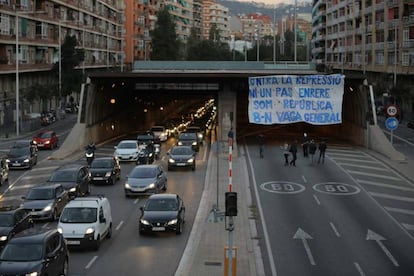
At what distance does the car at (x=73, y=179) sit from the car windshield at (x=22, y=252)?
39.2 ft

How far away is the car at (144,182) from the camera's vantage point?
3088 centimetres

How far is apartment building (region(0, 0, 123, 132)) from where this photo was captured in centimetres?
7059

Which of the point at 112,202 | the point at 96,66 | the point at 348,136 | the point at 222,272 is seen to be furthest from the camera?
the point at 96,66

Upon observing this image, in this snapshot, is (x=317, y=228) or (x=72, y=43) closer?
(x=317, y=228)

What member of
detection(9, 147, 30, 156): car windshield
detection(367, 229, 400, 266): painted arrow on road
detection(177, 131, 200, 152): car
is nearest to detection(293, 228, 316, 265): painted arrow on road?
detection(367, 229, 400, 266): painted arrow on road

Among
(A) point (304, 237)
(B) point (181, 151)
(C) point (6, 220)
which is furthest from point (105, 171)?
(A) point (304, 237)

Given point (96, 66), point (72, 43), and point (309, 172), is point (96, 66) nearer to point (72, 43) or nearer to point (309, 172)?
point (72, 43)

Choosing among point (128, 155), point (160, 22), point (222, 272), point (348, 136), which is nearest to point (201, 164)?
point (128, 155)

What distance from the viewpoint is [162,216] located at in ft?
76.9

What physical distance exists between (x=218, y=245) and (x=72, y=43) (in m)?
68.8

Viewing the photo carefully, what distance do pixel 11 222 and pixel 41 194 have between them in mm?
4905

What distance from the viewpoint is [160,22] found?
123m

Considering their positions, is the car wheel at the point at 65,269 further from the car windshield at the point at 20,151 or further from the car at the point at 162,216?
the car windshield at the point at 20,151

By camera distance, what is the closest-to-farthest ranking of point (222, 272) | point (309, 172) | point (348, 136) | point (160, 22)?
point (222, 272), point (309, 172), point (348, 136), point (160, 22)
